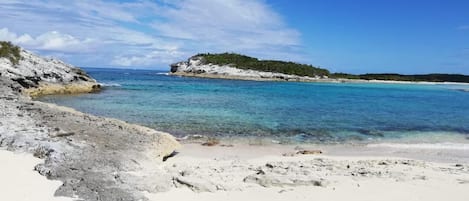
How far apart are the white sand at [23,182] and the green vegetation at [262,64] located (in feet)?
317

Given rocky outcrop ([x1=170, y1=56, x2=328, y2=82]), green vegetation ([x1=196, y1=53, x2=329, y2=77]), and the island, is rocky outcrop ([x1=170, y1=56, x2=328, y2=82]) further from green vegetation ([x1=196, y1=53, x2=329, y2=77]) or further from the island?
green vegetation ([x1=196, y1=53, x2=329, y2=77])

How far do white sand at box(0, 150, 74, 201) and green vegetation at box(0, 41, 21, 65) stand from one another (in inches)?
1194

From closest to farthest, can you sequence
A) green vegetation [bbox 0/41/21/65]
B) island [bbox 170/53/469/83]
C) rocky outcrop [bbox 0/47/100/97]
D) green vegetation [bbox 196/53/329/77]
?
rocky outcrop [bbox 0/47/100/97], green vegetation [bbox 0/41/21/65], island [bbox 170/53/469/83], green vegetation [bbox 196/53/329/77]

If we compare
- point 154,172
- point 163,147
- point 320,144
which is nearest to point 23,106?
point 163,147

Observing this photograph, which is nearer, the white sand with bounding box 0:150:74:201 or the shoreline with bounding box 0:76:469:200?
the white sand with bounding box 0:150:74:201

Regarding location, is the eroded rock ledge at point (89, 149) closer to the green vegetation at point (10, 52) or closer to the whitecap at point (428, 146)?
the whitecap at point (428, 146)

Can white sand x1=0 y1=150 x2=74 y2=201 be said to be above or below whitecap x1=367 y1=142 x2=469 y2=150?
above

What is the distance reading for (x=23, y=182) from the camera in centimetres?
902

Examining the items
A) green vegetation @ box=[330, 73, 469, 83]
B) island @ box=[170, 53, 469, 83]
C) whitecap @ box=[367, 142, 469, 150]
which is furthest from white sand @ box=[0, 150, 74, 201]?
green vegetation @ box=[330, 73, 469, 83]

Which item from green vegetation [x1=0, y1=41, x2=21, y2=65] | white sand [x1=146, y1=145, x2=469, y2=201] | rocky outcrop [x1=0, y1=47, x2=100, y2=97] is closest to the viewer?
white sand [x1=146, y1=145, x2=469, y2=201]

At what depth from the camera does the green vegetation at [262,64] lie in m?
108

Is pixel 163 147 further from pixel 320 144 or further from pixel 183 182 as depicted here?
pixel 320 144

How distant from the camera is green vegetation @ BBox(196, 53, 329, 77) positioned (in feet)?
353

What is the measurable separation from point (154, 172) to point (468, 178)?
799 cm
